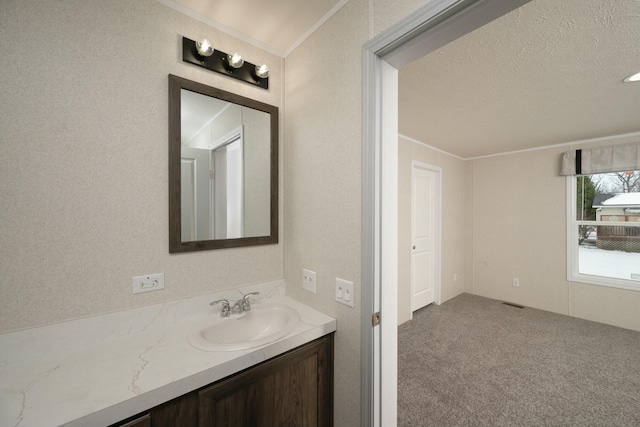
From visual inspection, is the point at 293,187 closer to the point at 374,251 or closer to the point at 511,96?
the point at 374,251

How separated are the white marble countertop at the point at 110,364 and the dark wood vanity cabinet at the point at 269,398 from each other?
1.9 inches

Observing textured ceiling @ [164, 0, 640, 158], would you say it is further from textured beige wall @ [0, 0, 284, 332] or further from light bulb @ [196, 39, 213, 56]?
textured beige wall @ [0, 0, 284, 332]

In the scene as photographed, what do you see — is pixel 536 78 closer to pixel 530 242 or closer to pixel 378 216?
pixel 378 216

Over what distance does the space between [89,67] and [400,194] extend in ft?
9.93

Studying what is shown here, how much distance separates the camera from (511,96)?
84.9 inches

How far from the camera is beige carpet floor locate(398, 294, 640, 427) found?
1798 mm

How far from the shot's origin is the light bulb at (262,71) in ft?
5.01

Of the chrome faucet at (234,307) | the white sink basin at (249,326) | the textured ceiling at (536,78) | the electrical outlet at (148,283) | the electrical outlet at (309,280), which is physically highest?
the textured ceiling at (536,78)

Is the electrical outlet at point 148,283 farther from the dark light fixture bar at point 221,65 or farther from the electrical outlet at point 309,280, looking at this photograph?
the dark light fixture bar at point 221,65

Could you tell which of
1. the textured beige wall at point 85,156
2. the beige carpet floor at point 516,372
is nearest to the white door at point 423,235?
the beige carpet floor at point 516,372

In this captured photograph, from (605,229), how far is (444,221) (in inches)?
78.2

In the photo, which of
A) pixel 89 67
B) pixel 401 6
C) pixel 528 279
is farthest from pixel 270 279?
pixel 528 279

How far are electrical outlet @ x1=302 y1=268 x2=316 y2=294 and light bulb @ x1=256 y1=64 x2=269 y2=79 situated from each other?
1278 mm

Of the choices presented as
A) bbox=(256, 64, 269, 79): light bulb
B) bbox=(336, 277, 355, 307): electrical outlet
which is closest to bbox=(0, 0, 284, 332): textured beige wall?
bbox=(256, 64, 269, 79): light bulb
